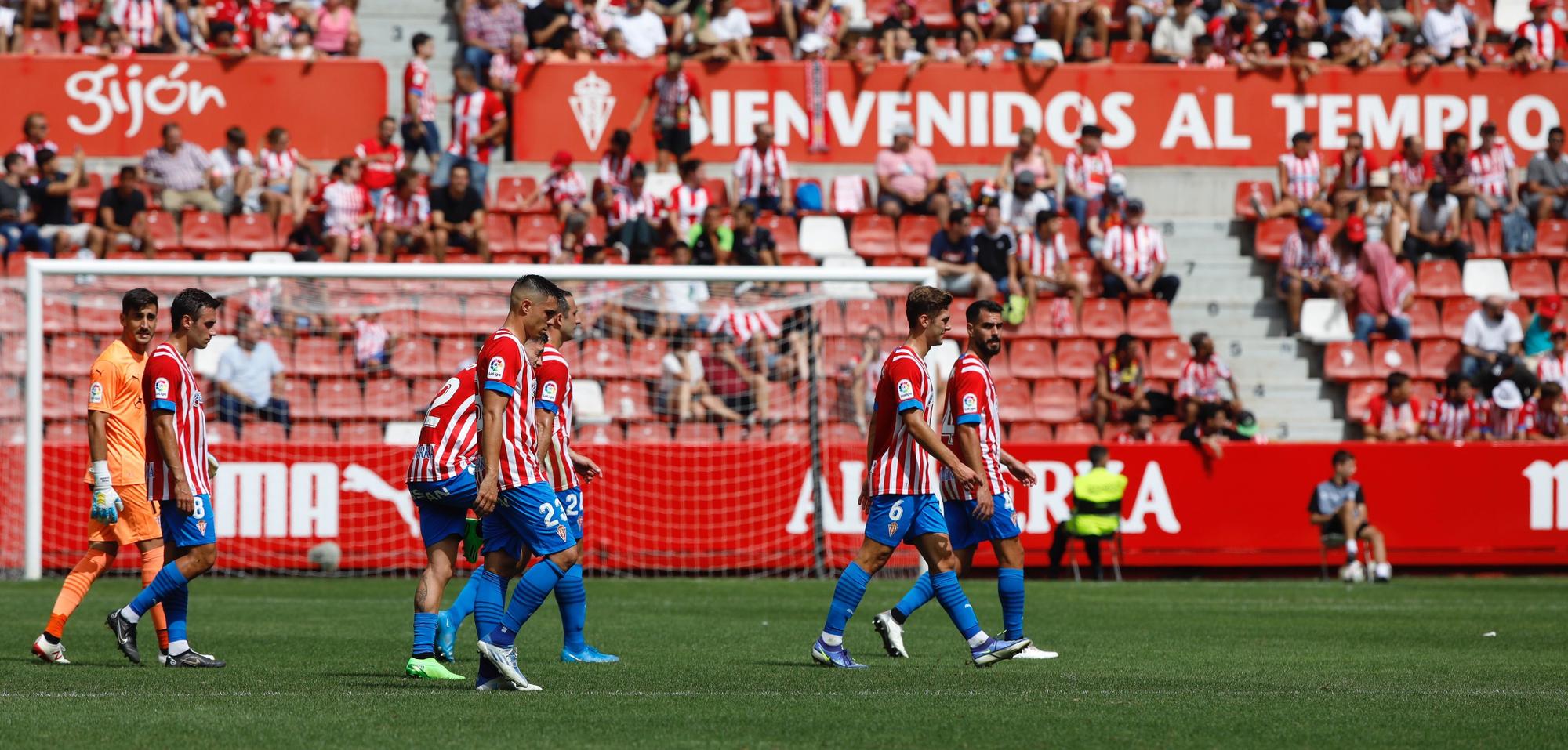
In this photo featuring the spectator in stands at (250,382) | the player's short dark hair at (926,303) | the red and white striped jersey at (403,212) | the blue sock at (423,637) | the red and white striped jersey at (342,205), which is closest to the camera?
the blue sock at (423,637)

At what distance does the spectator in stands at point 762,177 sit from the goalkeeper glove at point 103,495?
14.2 metres

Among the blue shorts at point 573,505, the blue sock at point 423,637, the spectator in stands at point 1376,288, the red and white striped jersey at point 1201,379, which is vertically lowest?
the blue sock at point 423,637

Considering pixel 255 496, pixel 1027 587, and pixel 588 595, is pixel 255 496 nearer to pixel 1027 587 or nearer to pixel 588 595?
pixel 588 595

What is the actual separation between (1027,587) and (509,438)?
10.2 metres

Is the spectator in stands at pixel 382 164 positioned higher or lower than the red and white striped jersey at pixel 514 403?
higher

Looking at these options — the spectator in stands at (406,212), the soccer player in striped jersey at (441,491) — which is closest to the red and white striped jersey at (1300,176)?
the spectator in stands at (406,212)

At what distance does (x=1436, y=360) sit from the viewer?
75.9 ft

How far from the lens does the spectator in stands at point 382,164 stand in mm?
23141

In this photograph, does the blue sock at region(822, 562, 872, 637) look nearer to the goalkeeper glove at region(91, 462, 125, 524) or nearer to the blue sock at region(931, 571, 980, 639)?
the blue sock at region(931, 571, 980, 639)

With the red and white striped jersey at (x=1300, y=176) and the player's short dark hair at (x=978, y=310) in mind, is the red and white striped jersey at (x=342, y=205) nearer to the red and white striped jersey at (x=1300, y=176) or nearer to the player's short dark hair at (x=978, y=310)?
the red and white striped jersey at (x=1300, y=176)

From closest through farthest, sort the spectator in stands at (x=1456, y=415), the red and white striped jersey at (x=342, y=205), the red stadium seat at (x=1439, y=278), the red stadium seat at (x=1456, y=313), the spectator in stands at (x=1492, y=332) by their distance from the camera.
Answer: the spectator in stands at (x=1456, y=415)
the red and white striped jersey at (x=342, y=205)
the spectator in stands at (x=1492, y=332)
the red stadium seat at (x=1456, y=313)
the red stadium seat at (x=1439, y=278)

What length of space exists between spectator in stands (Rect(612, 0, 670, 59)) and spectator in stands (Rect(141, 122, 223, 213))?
559 centimetres

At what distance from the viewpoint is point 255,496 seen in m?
18.8

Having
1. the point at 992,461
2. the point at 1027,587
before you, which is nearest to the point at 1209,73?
the point at 1027,587
